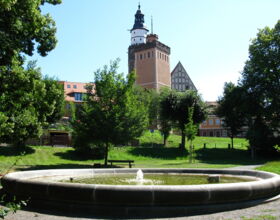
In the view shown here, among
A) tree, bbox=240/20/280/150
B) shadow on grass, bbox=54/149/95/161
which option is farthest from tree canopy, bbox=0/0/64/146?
tree, bbox=240/20/280/150

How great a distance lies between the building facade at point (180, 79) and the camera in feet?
356

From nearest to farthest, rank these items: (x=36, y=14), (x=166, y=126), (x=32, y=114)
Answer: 1. (x=36, y=14)
2. (x=32, y=114)
3. (x=166, y=126)

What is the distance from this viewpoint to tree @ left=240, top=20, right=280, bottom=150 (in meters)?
40.8

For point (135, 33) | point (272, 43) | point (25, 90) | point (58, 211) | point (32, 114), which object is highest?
point (135, 33)

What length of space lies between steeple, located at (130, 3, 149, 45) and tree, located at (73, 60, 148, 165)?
303 ft

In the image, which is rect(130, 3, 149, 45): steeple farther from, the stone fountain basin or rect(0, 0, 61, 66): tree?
the stone fountain basin

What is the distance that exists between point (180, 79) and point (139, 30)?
2481cm

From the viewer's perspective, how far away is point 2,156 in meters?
30.3

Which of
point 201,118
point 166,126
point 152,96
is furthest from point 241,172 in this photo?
point 152,96

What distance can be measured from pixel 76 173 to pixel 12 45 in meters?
6.57

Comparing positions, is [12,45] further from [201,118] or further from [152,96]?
[152,96]

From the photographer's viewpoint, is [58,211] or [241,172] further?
[241,172]

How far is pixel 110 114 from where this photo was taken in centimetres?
2455

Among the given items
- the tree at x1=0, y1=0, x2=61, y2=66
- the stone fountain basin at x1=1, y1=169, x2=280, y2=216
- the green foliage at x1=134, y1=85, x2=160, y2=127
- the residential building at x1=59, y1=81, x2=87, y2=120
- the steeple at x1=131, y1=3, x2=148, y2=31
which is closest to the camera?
the stone fountain basin at x1=1, y1=169, x2=280, y2=216
